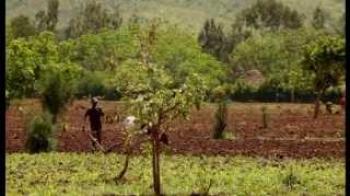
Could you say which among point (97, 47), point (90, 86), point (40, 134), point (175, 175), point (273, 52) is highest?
point (97, 47)

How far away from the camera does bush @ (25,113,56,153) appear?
1988cm

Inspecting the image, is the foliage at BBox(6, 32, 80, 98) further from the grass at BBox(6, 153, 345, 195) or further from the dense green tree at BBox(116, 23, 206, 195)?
the dense green tree at BBox(116, 23, 206, 195)

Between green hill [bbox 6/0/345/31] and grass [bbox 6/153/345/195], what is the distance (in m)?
143

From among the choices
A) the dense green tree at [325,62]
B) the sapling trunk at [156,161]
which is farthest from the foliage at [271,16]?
the sapling trunk at [156,161]

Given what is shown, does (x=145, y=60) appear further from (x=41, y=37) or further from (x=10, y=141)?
(x=41, y=37)

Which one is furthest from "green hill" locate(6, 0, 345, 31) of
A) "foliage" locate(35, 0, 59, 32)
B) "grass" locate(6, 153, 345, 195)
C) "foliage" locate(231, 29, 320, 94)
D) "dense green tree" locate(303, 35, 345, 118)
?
"grass" locate(6, 153, 345, 195)

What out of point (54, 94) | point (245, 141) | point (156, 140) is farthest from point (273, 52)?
point (156, 140)

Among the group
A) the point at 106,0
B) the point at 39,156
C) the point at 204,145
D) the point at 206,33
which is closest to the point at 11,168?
the point at 39,156

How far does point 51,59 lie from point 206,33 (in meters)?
52.6

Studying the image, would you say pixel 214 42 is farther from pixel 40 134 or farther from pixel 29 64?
pixel 40 134

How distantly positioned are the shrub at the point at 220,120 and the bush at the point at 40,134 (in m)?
6.44

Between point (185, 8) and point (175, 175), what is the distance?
162m

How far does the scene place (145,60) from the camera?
13594 millimetres

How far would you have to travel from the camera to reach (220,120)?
26.0 meters
